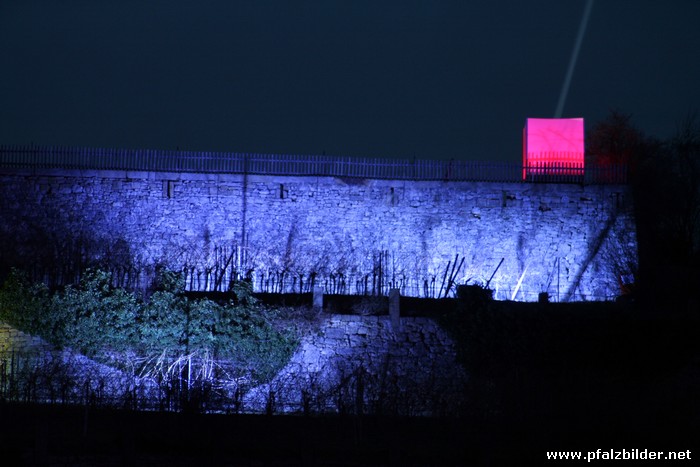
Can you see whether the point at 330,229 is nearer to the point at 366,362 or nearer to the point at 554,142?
the point at 366,362

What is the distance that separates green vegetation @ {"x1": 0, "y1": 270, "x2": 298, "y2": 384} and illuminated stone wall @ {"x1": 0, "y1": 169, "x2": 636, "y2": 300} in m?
3.45

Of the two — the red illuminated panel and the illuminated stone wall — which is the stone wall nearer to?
the illuminated stone wall

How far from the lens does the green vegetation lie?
1647cm

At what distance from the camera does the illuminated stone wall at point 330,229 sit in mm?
20812

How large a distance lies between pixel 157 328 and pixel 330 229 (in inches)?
227

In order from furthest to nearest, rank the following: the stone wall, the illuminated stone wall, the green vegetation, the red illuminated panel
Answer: the red illuminated panel → the illuminated stone wall → the green vegetation → the stone wall

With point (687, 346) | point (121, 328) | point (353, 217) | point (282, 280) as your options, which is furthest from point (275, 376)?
point (687, 346)

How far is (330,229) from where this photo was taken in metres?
21.3

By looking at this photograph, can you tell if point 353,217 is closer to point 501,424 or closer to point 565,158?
point 565,158

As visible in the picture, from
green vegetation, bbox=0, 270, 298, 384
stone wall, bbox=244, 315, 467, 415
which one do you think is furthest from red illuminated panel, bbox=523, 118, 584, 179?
green vegetation, bbox=0, 270, 298, 384

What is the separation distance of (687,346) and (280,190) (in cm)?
900

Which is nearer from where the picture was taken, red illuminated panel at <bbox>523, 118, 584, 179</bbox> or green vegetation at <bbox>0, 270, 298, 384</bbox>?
green vegetation at <bbox>0, 270, 298, 384</bbox>

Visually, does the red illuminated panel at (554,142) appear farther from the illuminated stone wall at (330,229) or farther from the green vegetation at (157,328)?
the green vegetation at (157,328)

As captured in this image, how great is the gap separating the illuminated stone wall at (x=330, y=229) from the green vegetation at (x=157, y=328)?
3.45 metres
